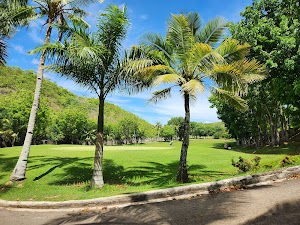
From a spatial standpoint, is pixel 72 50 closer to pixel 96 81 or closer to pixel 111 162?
pixel 96 81

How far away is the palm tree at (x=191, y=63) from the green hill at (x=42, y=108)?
146ft

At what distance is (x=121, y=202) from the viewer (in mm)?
6730

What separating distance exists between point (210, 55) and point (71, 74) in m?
6.30

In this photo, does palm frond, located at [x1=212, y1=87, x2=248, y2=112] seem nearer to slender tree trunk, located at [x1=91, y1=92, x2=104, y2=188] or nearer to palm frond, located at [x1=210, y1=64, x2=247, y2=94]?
palm frond, located at [x1=210, y1=64, x2=247, y2=94]

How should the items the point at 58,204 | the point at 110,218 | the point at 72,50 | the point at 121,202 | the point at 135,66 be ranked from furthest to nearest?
the point at 135,66
the point at 72,50
the point at 58,204
the point at 121,202
the point at 110,218

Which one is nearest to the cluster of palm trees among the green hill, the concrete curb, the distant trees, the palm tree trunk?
the palm tree trunk

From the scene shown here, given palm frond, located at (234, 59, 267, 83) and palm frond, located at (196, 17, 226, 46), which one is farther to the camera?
palm frond, located at (196, 17, 226, 46)

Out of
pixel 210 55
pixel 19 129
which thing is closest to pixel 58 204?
pixel 210 55

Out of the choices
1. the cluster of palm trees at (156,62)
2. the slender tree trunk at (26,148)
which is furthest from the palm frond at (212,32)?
the slender tree trunk at (26,148)

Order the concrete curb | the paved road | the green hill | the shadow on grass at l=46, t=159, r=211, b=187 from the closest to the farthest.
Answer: the paved road < the concrete curb < the shadow on grass at l=46, t=159, r=211, b=187 < the green hill

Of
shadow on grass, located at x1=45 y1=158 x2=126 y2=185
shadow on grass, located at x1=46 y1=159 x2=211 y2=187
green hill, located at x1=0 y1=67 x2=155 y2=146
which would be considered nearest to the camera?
shadow on grass, located at x1=46 y1=159 x2=211 y2=187

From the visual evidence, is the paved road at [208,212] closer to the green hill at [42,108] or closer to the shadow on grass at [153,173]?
the shadow on grass at [153,173]

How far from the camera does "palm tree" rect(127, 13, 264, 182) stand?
437 inches

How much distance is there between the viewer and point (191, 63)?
11.7 m
